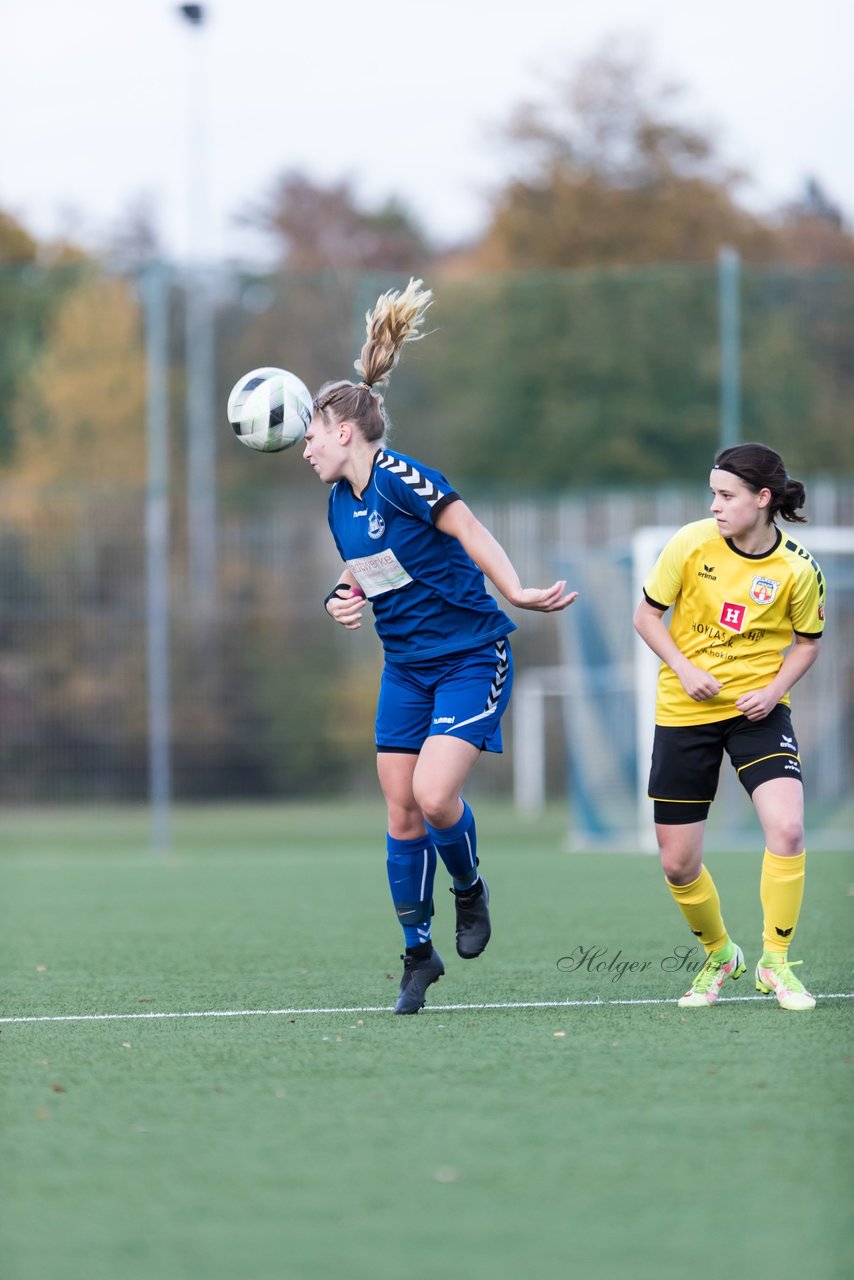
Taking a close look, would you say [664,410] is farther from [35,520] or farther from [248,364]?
[35,520]

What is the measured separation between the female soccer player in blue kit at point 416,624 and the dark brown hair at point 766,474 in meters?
0.60

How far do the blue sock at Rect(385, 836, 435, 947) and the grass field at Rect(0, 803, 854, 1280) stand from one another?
0.25 meters

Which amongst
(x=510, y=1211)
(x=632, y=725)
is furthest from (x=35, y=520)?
(x=510, y=1211)

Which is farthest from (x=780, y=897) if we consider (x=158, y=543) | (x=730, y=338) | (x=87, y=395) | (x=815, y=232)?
(x=815, y=232)

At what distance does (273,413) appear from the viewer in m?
5.80

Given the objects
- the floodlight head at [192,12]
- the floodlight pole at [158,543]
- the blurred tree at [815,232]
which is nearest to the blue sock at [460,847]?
the floodlight pole at [158,543]

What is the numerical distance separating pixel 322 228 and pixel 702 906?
1314 inches

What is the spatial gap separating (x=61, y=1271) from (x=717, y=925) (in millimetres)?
3075

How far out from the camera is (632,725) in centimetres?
1555

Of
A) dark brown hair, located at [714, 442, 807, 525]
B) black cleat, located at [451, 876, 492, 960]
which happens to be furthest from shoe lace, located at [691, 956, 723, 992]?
dark brown hair, located at [714, 442, 807, 525]

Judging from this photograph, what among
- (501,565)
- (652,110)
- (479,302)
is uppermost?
(652,110)

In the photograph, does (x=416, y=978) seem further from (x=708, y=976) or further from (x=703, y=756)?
(x=703, y=756)

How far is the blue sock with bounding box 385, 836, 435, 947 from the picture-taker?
18.1ft

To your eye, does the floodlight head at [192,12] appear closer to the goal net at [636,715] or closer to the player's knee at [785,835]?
the goal net at [636,715]
